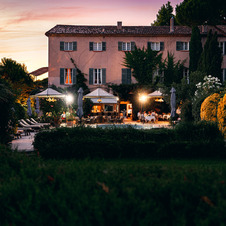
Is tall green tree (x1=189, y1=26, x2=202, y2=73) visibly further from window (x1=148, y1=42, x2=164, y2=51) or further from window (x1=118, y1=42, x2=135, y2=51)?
window (x1=118, y1=42, x2=135, y2=51)

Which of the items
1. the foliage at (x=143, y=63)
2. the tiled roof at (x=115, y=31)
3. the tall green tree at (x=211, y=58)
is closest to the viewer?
the tall green tree at (x=211, y=58)

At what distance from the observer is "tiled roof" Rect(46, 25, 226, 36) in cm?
3142

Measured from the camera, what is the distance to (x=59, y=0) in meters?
18.6

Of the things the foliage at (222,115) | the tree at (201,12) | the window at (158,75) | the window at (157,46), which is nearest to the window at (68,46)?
the window at (157,46)

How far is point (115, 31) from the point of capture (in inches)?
1256

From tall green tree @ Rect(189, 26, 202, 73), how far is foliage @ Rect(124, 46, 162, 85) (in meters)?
2.94

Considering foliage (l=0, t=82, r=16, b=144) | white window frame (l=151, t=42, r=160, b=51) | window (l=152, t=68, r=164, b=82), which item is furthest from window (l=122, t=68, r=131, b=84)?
foliage (l=0, t=82, r=16, b=144)

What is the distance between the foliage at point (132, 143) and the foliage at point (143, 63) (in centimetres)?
2157

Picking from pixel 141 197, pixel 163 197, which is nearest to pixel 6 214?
pixel 141 197

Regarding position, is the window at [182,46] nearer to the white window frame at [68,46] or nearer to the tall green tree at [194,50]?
the tall green tree at [194,50]

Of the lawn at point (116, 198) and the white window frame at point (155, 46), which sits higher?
the white window frame at point (155, 46)

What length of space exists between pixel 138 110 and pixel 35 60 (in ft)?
40.5

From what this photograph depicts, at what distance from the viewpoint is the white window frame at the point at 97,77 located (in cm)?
3206

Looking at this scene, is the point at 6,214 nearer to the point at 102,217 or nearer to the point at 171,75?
the point at 102,217
